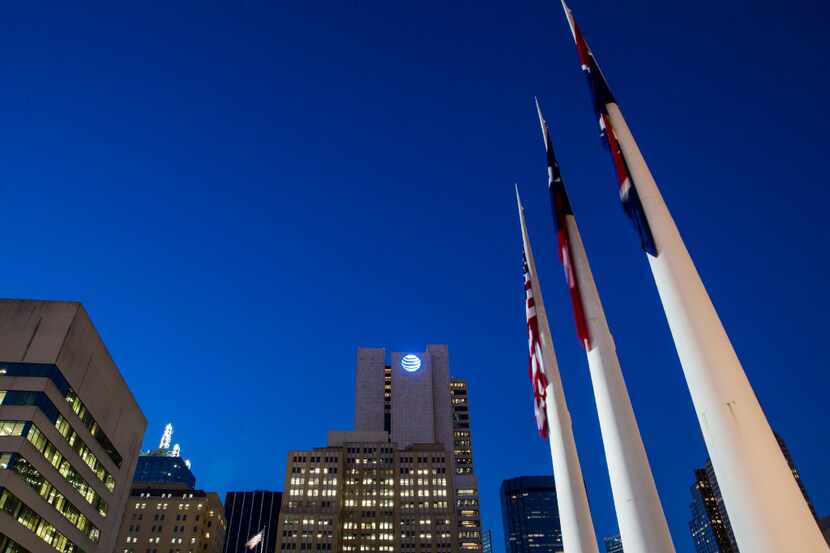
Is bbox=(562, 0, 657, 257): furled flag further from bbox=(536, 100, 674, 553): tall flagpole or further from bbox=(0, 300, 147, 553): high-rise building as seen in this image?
bbox=(0, 300, 147, 553): high-rise building

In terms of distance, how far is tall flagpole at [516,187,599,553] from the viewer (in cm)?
2108

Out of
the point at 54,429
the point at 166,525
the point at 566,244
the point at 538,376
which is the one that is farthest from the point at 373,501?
the point at 566,244

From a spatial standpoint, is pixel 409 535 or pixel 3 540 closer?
pixel 3 540

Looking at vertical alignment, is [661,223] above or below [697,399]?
above

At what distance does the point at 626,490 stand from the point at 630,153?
8.16 meters

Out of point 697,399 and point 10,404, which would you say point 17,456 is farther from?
point 697,399

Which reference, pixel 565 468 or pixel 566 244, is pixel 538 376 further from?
pixel 566 244

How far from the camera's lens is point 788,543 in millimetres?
9180

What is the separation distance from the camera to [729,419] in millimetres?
10312

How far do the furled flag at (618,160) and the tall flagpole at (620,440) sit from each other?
3.93m

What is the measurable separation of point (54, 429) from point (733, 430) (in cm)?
8583

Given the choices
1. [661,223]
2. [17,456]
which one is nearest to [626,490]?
[661,223]

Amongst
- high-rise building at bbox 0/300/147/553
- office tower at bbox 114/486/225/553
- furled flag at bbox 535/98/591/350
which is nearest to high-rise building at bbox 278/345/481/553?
office tower at bbox 114/486/225/553

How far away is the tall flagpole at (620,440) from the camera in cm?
1429
